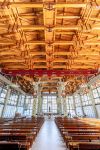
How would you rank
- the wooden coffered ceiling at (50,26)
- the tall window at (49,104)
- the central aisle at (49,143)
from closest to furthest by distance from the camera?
the central aisle at (49,143)
the wooden coffered ceiling at (50,26)
the tall window at (49,104)

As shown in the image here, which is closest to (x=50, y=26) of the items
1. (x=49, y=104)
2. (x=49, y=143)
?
(x=49, y=143)

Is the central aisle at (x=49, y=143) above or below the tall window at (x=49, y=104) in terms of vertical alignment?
below

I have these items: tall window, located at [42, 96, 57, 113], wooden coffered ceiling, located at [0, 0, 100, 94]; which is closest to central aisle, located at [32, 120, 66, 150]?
wooden coffered ceiling, located at [0, 0, 100, 94]

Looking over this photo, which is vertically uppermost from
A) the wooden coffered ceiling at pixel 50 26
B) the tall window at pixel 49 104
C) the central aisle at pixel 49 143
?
the tall window at pixel 49 104

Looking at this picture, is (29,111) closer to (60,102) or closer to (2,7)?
(60,102)

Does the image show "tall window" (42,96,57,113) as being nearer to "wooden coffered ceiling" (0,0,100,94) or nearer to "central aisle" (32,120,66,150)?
"wooden coffered ceiling" (0,0,100,94)

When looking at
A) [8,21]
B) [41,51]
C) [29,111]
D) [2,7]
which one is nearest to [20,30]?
[8,21]

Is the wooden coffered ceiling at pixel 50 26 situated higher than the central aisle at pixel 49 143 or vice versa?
the wooden coffered ceiling at pixel 50 26

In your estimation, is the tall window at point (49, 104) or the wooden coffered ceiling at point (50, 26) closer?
the wooden coffered ceiling at point (50, 26)

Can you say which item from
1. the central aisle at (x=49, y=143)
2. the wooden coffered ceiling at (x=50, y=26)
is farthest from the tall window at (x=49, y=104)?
the central aisle at (x=49, y=143)

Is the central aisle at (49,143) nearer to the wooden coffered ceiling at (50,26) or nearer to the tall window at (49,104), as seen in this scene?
the wooden coffered ceiling at (50,26)

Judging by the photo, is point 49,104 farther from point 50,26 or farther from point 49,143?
point 49,143

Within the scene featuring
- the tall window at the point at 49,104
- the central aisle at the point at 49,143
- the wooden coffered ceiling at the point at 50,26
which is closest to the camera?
the central aisle at the point at 49,143

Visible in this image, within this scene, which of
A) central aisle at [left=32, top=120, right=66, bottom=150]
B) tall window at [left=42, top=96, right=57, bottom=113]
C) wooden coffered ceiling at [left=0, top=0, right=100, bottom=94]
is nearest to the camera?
central aisle at [left=32, top=120, right=66, bottom=150]
